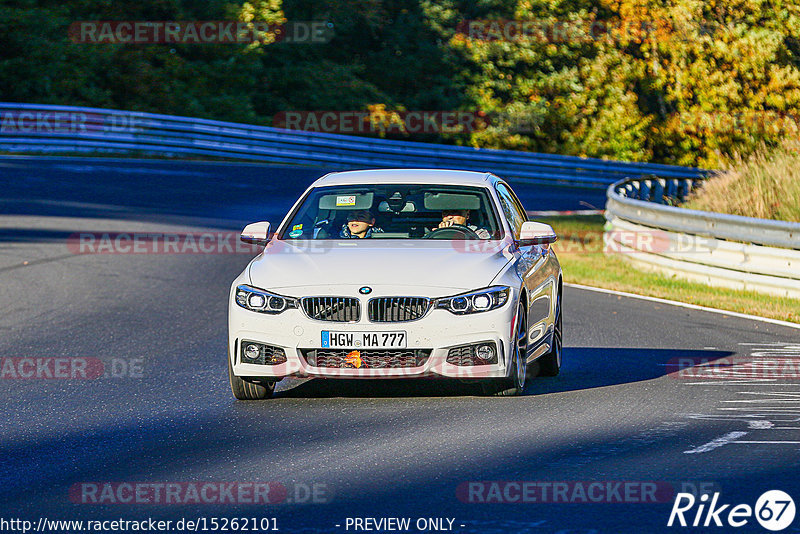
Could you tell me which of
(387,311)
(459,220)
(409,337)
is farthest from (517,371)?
(459,220)

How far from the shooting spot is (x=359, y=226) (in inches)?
399

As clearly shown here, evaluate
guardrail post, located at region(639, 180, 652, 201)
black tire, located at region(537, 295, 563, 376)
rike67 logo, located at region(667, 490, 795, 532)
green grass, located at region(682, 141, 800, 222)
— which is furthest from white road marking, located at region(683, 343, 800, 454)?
guardrail post, located at region(639, 180, 652, 201)

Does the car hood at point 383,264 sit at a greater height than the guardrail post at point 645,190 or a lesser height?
greater

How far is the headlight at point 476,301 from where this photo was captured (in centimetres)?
888

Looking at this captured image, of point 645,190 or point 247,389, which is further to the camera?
point 645,190

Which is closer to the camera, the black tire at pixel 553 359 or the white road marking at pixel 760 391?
the white road marking at pixel 760 391

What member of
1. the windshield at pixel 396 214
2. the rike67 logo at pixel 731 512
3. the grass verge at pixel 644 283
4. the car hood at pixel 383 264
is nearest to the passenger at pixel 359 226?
the windshield at pixel 396 214

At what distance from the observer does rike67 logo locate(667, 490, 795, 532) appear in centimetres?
599

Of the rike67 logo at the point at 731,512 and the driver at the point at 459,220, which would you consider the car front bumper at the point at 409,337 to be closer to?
the driver at the point at 459,220

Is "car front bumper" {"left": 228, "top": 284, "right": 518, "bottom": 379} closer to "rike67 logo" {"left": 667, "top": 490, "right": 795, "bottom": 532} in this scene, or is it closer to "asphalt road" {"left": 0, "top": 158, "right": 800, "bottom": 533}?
"asphalt road" {"left": 0, "top": 158, "right": 800, "bottom": 533}

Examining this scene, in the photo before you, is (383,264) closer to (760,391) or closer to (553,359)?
(553,359)

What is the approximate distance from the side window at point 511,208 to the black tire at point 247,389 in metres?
2.34

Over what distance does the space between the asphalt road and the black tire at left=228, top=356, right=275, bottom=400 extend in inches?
4.4

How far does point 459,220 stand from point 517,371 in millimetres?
1497
